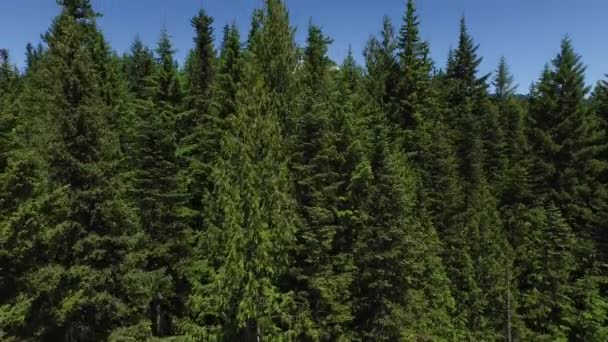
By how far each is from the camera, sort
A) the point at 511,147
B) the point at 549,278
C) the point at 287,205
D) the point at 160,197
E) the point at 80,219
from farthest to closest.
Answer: the point at 511,147 < the point at 549,278 < the point at 160,197 < the point at 287,205 < the point at 80,219

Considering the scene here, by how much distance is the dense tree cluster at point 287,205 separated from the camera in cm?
1867

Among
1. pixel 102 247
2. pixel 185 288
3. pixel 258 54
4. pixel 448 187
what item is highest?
pixel 258 54

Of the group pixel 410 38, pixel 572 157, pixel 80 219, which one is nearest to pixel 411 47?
pixel 410 38

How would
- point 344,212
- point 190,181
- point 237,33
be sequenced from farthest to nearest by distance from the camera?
1. point 237,33
2. point 190,181
3. point 344,212

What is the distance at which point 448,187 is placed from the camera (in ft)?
93.8

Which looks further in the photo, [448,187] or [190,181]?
[448,187]

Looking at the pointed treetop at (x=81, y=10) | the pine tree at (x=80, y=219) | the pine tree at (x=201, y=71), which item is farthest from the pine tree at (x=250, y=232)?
the pointed treetop at (x=81, y=10)

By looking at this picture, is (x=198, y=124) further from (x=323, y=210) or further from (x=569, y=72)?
(x=569, y=72)

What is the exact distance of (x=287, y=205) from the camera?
65.2ft

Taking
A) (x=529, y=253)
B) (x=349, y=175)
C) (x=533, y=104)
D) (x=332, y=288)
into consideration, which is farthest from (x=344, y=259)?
(x=533, y=104)

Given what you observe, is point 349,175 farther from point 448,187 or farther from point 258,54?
point 448,187

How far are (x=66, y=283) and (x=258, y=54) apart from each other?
1218cm

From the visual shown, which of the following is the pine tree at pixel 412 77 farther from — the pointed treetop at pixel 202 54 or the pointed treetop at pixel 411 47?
the pointed treetop at pixel 202 54

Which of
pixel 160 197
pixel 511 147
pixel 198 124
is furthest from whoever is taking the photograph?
→ pixel 511 147
